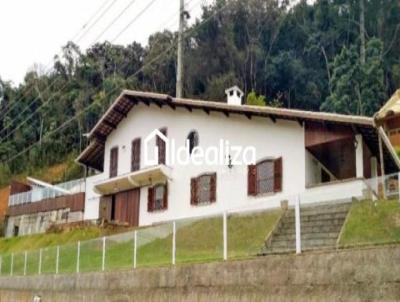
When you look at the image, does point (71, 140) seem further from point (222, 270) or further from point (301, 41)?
point (222, 270)

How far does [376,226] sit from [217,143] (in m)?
15.3

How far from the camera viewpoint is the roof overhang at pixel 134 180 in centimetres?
2491

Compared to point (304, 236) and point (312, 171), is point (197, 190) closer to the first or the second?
point (312, 171)

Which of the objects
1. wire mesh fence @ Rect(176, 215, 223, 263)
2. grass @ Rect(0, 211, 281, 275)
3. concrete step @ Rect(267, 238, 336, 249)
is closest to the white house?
grass @ Rect(0, 211, 281, 275)

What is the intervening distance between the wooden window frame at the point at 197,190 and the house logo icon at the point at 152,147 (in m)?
2.50

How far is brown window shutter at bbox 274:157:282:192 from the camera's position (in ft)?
67.3

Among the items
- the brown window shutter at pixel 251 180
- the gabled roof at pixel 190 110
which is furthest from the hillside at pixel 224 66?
the brown window shutter at pixel 251 180

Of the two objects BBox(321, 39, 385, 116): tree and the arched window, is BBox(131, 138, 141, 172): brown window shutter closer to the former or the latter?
the arched window

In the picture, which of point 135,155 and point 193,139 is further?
point 135,155

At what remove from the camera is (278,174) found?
67.7 feet

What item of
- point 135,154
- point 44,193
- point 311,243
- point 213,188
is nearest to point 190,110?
point 213,188

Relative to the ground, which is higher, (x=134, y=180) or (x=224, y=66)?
(x=224, y=66)

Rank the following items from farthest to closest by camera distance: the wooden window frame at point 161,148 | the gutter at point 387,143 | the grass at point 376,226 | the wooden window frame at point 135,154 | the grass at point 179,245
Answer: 1. the wooden window frame at point 135,154
2. the wooden window frame at point 161,148
3. the gutter at point 387,143
4. the grass at point 179,245
5. the grass at point 376,226

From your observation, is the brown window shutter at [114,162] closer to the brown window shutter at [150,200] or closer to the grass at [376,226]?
the brown window shutter at [150,200]
